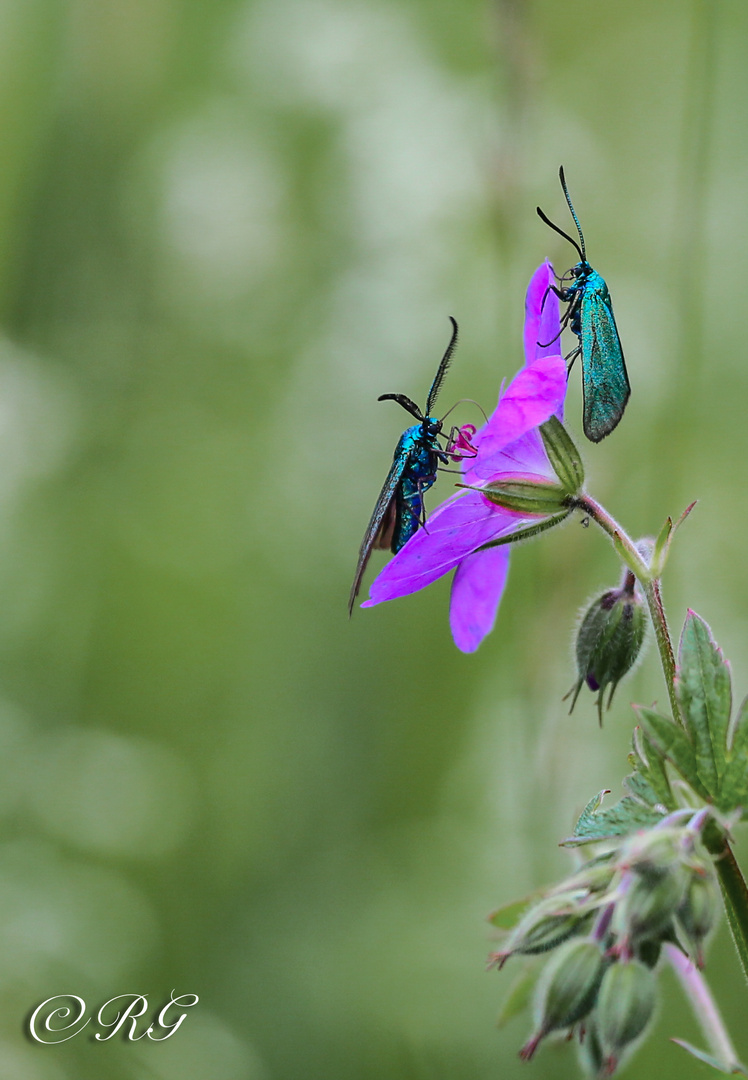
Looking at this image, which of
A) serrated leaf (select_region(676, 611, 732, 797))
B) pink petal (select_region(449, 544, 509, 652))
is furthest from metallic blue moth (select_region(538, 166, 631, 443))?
serrated leaf (select_region(676, 611, 732, 797))

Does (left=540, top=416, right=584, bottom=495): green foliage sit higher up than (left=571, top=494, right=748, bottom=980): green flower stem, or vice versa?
(left=540, top=416, right=584, bottom=495): green foliage

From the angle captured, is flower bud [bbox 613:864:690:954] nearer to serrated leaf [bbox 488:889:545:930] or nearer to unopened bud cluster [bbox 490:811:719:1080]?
unopened bud cluster [bbox 490:811:719:1080]

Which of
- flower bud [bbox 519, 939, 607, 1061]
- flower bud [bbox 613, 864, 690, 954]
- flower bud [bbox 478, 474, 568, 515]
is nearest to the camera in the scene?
flower bud [bbox 613, 864, 690, 954]

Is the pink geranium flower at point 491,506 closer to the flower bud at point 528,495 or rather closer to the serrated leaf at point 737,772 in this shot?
the flower bud at point 528,495

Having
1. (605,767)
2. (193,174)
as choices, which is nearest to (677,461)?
(605,767)

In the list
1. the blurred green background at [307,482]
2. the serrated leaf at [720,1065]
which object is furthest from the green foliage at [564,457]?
the blurred green background at [307,482]

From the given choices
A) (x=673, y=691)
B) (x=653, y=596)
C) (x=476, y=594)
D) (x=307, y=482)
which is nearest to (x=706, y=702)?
(x=673, y=691)

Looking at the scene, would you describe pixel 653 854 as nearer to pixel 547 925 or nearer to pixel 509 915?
pixel 547 925
